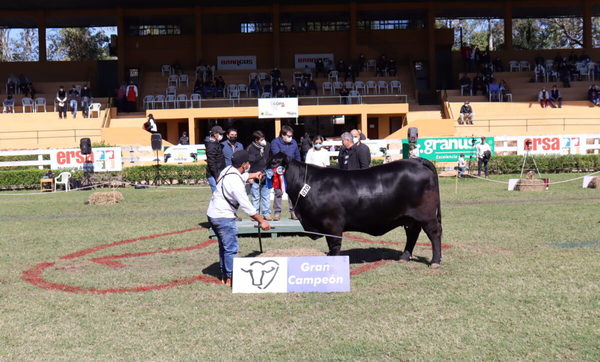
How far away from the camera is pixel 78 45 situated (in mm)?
65312

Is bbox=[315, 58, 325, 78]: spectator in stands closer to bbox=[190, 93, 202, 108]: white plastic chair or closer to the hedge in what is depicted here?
bbox=[190, 93, 202, 108]: white plastic chair

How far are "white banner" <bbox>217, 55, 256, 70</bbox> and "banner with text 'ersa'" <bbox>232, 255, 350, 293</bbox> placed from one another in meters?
40.1

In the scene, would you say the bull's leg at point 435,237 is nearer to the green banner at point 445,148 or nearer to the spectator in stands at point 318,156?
the spectator in stands at point 318,156

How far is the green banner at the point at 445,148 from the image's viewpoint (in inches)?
1152

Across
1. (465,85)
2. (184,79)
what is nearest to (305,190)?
(465,85)

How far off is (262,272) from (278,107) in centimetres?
2901

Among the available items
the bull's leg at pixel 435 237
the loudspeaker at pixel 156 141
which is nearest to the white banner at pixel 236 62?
the loudspeaker at pixel 156 141

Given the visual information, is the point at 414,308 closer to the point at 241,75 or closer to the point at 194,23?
the point at 241,75

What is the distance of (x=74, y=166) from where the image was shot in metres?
29.1

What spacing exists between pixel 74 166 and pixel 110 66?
2124cm

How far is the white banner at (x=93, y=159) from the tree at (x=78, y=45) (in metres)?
37.2

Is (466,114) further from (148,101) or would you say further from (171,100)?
(148,101)

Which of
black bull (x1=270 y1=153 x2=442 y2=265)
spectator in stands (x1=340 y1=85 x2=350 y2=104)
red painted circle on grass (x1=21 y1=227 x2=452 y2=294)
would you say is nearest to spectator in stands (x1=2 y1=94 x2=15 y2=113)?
spectator in stands (x1=340 y1=85 x2=350 y2=104)

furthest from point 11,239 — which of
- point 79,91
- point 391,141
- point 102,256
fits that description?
point 79,91
